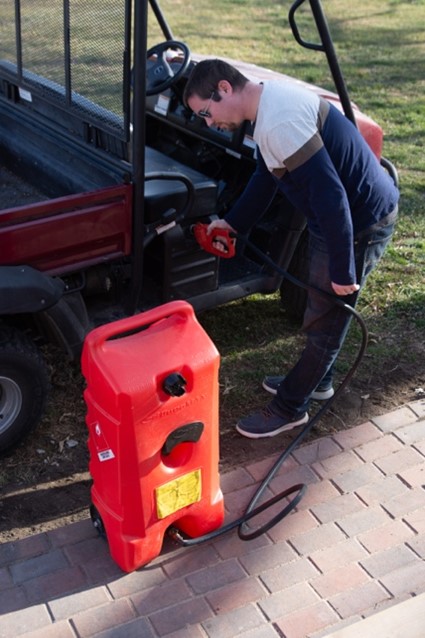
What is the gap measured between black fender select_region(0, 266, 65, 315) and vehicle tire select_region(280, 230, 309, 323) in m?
1.47

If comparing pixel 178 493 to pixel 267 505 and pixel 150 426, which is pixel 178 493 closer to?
pixel 150 426

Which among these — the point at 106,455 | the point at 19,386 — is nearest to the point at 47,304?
the point at 19,386

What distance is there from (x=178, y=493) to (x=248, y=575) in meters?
0.38

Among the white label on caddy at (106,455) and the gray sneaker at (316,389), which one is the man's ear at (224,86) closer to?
the white label on caddy at (106,455)

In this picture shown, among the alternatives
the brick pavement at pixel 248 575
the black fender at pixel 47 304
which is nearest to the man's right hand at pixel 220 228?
the black fender at pixel 47 304

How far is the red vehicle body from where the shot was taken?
3.06 m

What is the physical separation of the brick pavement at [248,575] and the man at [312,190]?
446 millimetres

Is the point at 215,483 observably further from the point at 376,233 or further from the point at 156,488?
the point at 376,233

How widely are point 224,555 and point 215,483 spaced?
0.26 metres

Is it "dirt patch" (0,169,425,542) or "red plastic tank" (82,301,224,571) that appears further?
"dirt patch" (0,169,425,542)

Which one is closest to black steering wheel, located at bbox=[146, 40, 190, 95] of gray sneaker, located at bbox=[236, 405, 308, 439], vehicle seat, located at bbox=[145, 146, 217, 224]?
vehicle seat, located at bbox=[145, 146, 217, 224]

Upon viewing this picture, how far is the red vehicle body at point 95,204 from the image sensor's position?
3062 mm

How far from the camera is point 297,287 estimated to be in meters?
4.29

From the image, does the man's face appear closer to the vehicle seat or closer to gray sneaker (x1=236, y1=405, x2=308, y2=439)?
the vehicle seat
